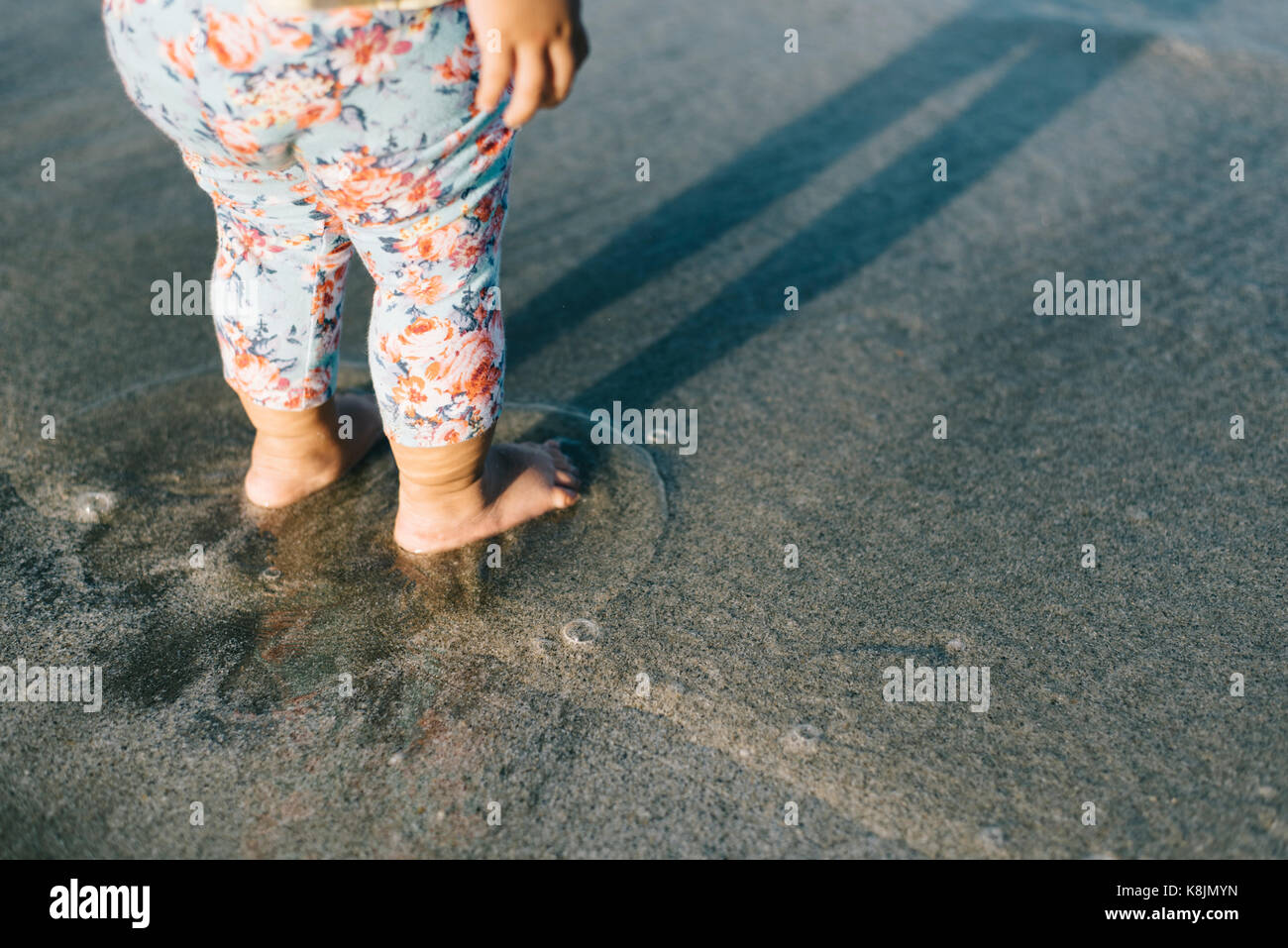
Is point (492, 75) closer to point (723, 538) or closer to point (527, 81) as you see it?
point (527, 81)

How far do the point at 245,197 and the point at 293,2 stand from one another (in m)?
0.42

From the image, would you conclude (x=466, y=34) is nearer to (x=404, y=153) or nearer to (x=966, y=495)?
(x=404, y=153)

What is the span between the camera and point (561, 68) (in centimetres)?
138

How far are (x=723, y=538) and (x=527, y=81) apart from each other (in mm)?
973

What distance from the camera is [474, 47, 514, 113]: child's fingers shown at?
1.33 meters

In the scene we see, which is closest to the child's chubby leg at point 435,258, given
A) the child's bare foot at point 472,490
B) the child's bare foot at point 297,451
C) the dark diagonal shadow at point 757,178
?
the child's bare foot at point 472,490

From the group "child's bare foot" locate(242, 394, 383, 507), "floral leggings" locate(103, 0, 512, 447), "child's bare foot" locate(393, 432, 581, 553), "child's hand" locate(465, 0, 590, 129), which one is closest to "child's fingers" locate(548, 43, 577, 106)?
"child's hand" locate(465, 0, 590, 129)

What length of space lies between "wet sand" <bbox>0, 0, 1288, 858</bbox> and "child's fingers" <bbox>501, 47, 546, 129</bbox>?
34.1 inches

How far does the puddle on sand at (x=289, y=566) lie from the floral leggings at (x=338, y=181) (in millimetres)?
279

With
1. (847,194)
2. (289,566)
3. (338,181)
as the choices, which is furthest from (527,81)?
(847,194)

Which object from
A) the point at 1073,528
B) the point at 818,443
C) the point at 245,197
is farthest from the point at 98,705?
the point at 1073,528

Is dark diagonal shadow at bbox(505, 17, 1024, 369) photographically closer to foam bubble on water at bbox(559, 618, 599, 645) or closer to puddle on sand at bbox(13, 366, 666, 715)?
Result: puddle on sand at bbox(13, 366, 666, 715)

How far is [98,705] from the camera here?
5.47ft

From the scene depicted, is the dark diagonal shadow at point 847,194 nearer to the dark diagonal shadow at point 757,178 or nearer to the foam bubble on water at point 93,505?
the dark diagonal shadow at point 757,178
